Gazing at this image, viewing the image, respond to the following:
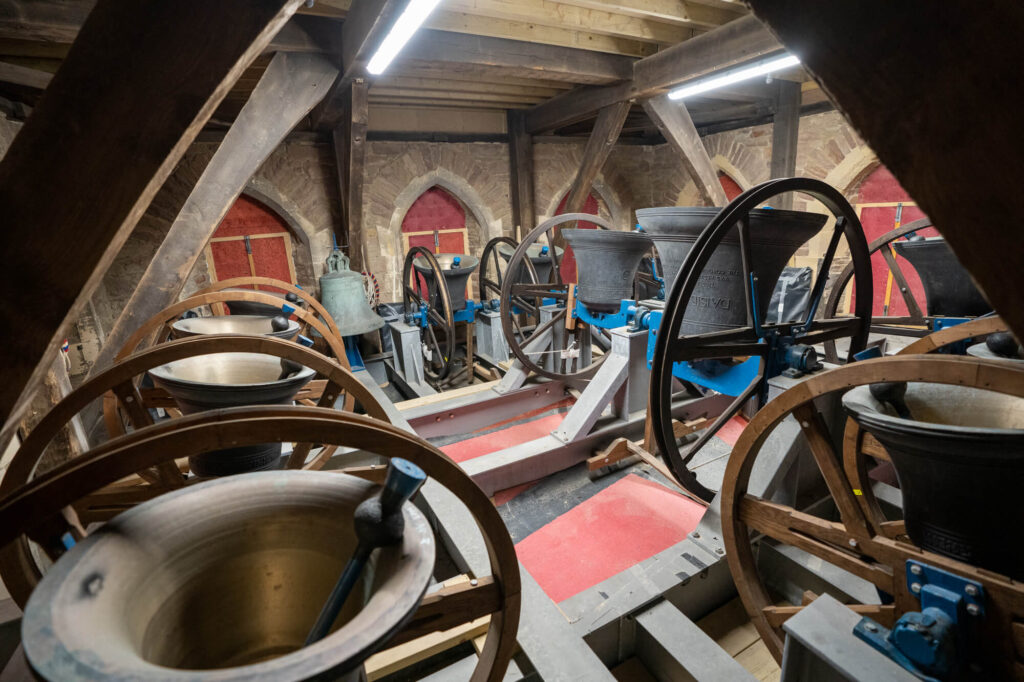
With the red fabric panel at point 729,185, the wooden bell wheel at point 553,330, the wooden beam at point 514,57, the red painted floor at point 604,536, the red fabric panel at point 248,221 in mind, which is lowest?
the red painted floor at point 604,536

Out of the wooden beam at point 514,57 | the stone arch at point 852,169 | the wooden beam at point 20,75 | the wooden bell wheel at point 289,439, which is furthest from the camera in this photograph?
the stone arch at point 852,169

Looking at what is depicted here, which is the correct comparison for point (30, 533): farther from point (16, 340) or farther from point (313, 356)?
point (313, 356)

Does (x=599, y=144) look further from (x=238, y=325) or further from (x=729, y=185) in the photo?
(x=238, y=325)

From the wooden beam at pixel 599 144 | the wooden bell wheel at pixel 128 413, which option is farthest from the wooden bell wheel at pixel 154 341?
the wooden beam at pixel 599 144

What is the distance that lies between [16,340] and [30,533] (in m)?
0.35

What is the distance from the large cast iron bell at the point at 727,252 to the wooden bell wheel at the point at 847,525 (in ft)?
2.00

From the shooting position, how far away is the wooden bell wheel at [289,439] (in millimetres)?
666

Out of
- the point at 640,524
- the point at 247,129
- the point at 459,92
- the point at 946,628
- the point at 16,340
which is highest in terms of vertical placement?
the point at 459,92

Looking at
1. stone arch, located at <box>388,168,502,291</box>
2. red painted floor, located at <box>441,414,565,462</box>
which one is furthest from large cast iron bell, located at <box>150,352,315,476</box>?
stone arch, located at <box>388,168,502,291</box>

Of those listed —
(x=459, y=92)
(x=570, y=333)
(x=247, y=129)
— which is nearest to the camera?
(x=247, y=129)

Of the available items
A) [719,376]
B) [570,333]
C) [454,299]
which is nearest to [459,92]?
[454,299]

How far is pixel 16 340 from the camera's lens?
0.70 meters

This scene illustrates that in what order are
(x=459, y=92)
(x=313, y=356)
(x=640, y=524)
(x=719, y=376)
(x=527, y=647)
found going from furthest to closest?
(x=459, y=92)
(x=640, y=524)
(x=719, y=376)
(x=313, y=356)
(x=527, y=647)

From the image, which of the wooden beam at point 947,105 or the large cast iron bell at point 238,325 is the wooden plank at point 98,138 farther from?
the large cast iron bell at point 238,325
